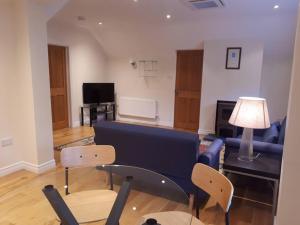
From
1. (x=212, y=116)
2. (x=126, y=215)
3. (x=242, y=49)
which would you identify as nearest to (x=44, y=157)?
(x=126, y=215)

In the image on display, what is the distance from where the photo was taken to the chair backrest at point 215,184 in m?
1.51

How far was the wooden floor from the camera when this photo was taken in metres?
2.45

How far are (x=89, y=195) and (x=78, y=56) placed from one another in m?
4.90

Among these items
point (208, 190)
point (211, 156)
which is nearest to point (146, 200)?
point (211, 156)

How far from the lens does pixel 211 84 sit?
5.64 metres

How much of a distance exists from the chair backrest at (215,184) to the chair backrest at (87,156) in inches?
33.6

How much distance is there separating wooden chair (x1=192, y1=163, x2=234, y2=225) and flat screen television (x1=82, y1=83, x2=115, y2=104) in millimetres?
5018

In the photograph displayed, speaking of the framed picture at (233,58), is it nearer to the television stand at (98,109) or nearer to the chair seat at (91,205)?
the television stand at (98,109)

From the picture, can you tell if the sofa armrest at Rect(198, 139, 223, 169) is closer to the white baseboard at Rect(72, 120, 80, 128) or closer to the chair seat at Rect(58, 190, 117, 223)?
the chair seat at Rect(58, 190, 117, 223)

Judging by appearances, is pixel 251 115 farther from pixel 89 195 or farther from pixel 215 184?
pixel 89 195

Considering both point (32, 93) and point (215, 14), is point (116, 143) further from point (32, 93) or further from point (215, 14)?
point (215, 14)

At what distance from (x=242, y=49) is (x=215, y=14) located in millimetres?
1070

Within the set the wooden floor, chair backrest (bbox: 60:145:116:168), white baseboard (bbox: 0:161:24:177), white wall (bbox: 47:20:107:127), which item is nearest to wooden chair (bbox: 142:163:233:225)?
the wooden floor

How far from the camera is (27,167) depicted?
3564 millimetres
